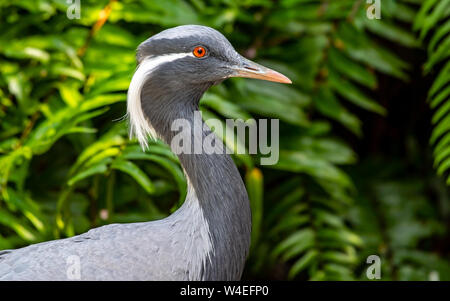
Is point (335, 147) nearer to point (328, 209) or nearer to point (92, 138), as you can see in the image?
→ point (328, 209)

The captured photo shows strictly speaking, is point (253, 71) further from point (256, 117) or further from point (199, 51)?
point (256, 117)

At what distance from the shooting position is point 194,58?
1739 millimetres

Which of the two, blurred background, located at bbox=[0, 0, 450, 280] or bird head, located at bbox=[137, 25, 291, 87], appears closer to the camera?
bird head, located at bbox=[137, 25, 291, 87]

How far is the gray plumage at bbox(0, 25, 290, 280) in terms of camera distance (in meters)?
1.64

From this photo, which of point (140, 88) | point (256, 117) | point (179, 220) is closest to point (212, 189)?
point (179, 220)

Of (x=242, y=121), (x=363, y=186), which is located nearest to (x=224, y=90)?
(x=242, y=121)

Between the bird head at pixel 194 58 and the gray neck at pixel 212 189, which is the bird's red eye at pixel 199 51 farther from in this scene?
the gray neck at pixel 212 189

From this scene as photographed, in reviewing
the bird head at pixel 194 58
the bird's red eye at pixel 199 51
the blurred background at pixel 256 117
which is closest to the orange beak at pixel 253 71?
the bird head at pixel 194 58

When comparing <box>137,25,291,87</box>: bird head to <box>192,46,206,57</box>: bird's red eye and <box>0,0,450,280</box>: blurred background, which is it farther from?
<box>0,0,450,280</box>: blurred background

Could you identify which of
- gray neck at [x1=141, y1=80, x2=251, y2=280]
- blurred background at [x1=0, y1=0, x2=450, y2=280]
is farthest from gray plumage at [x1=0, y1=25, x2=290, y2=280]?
blurred background at [x1=0, y1=0, x2=450, y2=280]

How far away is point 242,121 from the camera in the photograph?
256 centimetres

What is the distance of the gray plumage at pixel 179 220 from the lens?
64.6 inches

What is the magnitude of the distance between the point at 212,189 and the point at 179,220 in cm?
13

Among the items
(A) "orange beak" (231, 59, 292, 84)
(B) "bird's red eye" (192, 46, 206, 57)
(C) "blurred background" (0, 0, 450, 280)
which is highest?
(C) "blurred background" (0, 0, 450, 280)
